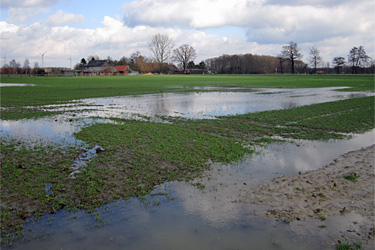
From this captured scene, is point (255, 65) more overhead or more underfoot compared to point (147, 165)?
more overhead

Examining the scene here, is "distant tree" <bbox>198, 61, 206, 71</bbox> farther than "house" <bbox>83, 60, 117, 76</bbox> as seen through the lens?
Yes

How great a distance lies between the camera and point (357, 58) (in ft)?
394

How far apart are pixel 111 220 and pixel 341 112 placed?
59.9 ft

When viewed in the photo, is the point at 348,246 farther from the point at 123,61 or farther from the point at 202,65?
the point at 202,65

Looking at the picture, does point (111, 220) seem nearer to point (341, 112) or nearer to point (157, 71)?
point (341, 112)

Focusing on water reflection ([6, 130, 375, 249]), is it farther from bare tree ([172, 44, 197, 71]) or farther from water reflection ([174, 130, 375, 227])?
Answer: bare tree ([172, 44, 197, 71])

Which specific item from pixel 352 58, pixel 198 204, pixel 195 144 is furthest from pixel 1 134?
pixel 352 58

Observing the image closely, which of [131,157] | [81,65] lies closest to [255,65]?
[81,65]

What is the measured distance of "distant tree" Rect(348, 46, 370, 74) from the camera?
119062mm

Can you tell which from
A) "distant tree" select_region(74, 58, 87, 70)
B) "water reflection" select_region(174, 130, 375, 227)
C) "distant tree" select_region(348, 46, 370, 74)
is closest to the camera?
"water reflection" select_region(174, 130, 375, 227)

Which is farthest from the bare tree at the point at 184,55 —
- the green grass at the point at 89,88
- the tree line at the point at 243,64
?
the green grass at the point at 89,88

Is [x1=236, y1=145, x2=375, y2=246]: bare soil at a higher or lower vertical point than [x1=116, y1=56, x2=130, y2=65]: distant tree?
lower

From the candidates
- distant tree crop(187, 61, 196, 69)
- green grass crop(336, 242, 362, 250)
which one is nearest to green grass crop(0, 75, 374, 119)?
green grass crop(336, 242, 362, 250)

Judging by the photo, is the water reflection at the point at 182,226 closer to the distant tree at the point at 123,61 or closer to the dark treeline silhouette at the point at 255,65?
the dark treeline silhouette at the point at 255,65
